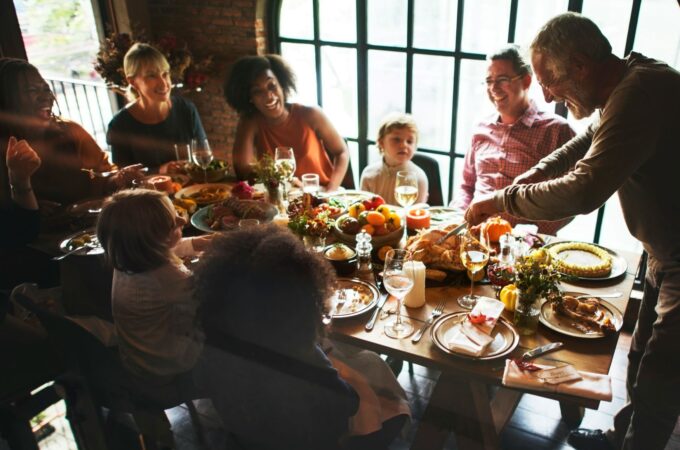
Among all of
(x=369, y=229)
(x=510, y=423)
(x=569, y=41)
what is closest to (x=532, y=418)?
(x=510, y=423)

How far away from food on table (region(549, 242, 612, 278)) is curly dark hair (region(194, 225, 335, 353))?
87 cm

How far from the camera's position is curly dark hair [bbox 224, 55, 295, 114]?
110 inches

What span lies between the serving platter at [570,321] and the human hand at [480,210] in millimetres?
334

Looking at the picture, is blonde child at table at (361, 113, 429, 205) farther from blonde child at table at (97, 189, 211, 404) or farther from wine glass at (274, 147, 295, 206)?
blonde child at table at (97, 189, 211, 404)

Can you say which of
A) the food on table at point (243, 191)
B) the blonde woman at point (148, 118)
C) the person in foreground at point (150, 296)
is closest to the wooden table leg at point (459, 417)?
the person in foreground at point (150, 296)

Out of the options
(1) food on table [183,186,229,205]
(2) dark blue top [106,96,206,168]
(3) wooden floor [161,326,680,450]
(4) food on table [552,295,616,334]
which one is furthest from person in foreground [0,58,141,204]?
(4) food on table [552,295,616,334]

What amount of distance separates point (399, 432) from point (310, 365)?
441mm

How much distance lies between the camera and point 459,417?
1.60 m

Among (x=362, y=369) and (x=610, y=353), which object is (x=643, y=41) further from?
(x=362, y=369)

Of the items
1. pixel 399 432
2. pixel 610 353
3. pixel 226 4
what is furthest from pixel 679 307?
pixel 226 4

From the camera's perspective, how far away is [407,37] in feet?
11.1

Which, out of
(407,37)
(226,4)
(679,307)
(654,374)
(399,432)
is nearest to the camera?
(399,432)

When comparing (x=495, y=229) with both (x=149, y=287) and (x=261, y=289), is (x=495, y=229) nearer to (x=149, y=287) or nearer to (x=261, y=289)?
(x=261, y=289)

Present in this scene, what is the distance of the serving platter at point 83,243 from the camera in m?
1.66
